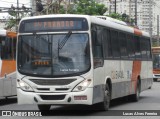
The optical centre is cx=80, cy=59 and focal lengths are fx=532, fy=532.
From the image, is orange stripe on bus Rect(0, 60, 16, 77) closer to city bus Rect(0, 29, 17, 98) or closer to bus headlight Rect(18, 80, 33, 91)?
city bus Rect(0, 29, 17, 98)

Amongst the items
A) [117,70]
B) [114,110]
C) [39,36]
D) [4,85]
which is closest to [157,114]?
[114,110]

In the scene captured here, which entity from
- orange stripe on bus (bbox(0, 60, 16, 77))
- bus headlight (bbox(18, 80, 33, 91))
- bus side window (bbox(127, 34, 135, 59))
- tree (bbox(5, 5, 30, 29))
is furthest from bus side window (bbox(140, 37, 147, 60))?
tree (bbox(5, 5, 30, 29))

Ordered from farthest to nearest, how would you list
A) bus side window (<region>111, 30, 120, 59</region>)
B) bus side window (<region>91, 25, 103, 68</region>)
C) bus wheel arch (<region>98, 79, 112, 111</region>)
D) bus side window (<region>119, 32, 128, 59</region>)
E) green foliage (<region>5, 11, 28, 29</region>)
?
green foliage (<region>5, 11, 28, 29</region>) < bus side window (<region>119, 32, 128, 59</region>) < bus side window (<region>111, 30, 120, 59</region>) < bus wheel arch (<region>98, 79, 112, 111</region>) < bus side window (<region>91, 25, 103, 68</region>)

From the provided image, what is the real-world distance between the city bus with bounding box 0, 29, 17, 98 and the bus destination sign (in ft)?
15.4

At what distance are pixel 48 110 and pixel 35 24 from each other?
2.98 metres

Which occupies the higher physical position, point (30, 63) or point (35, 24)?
point (35, 24)

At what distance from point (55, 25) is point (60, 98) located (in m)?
2.19

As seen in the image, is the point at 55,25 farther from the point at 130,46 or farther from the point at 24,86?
the point at 130,46

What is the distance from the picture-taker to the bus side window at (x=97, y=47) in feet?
51.8

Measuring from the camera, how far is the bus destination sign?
15.6 meters

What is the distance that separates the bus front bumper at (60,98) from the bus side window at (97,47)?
3.62 ft

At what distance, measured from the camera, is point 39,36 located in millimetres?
15688

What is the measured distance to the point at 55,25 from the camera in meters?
15.7

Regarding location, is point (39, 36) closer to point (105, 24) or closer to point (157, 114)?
point (105, 24)
